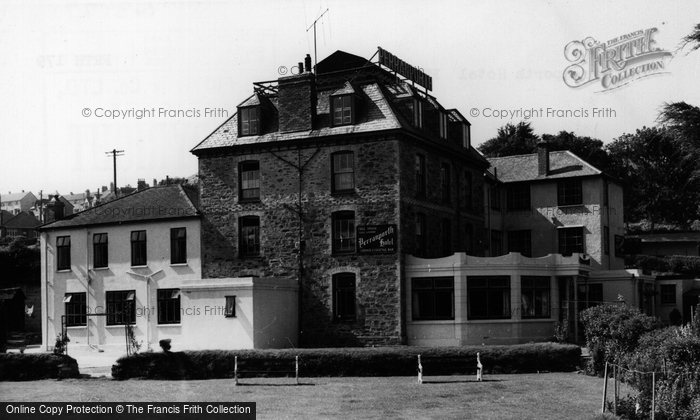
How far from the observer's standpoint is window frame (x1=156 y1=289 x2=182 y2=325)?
40.6 m

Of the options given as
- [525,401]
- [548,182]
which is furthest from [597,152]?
[525,401]

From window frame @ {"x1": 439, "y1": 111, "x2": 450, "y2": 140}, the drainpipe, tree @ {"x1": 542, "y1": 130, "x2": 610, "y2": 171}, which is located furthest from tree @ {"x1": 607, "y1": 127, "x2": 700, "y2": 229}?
the drainpipe

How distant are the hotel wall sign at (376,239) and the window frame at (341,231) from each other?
0.47 m


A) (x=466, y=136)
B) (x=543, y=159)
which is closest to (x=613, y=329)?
(x=466, y=136)

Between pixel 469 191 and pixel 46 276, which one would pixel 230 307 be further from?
pixel 469 191

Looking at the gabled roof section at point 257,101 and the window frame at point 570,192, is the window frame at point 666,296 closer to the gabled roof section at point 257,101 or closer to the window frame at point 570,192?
the window frame at point 570,192

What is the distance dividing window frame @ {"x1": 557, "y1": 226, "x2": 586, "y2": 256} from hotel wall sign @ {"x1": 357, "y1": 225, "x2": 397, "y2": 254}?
51.7 feet

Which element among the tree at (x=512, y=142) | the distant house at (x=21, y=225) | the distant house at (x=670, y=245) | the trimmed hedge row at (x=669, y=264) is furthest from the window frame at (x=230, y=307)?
the distant house at (x=21, y=225)

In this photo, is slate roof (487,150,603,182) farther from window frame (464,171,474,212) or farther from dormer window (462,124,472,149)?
window frame (464,171,474,212)

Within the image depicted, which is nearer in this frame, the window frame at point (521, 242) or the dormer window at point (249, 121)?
the dormer window at point (249, 121)

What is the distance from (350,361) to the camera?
30188mm

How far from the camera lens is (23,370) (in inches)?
1240

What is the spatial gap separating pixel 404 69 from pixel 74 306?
20.1m

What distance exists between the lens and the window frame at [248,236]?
38.6 metres
